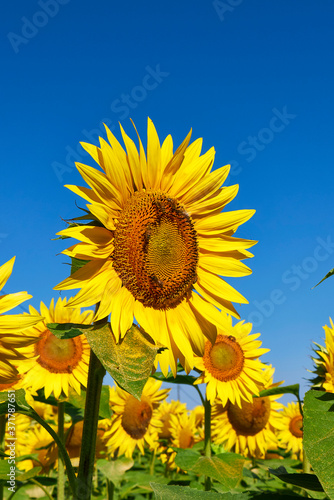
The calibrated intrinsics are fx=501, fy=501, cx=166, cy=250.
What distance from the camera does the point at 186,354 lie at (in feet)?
7.26

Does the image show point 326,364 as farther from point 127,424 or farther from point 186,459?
point 127,424

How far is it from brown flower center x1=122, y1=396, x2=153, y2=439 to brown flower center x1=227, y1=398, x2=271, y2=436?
0.96 metres

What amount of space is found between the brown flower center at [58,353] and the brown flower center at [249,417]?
215cm

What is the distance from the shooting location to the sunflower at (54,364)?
3646mm

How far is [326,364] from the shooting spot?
370cm

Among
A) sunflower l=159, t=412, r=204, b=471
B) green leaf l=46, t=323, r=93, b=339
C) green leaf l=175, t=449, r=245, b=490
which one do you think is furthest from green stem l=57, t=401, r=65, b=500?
sunflower l=159, t=412, r=204, b=471

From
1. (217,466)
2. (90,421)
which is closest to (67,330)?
(90,421)

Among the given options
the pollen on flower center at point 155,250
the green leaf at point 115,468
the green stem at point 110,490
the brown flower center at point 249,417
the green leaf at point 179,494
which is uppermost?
the pollen on flower center at point 155,250

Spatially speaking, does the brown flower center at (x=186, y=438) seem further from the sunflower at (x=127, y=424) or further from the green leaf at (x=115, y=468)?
Result: the green leaf at (x=115, y=468)

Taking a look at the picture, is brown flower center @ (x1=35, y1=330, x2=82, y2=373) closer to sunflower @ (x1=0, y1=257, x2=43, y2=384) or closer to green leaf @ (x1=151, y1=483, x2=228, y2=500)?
sunflower @ (x1=0, y1=257, x2=43, y2=384)

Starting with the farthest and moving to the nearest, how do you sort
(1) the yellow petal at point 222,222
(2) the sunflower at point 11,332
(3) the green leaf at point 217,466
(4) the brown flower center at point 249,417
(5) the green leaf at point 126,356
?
(4) the brown flower center at point 249,417 < (3) the green leaf at point 217,466 < (1) the yellow petal at point 222,222 < (2) the sunflower at point 11,332 < (5) the green leaf at point 126,356

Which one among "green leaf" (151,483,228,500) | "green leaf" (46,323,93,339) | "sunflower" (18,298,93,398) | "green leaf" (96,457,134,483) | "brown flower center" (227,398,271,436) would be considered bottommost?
"green leaf" (96,457,134,483)

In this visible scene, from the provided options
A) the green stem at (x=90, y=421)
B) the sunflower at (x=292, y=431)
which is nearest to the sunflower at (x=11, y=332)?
the green stem at (x=90, y=421)

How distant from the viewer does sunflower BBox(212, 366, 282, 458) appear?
210 inches
